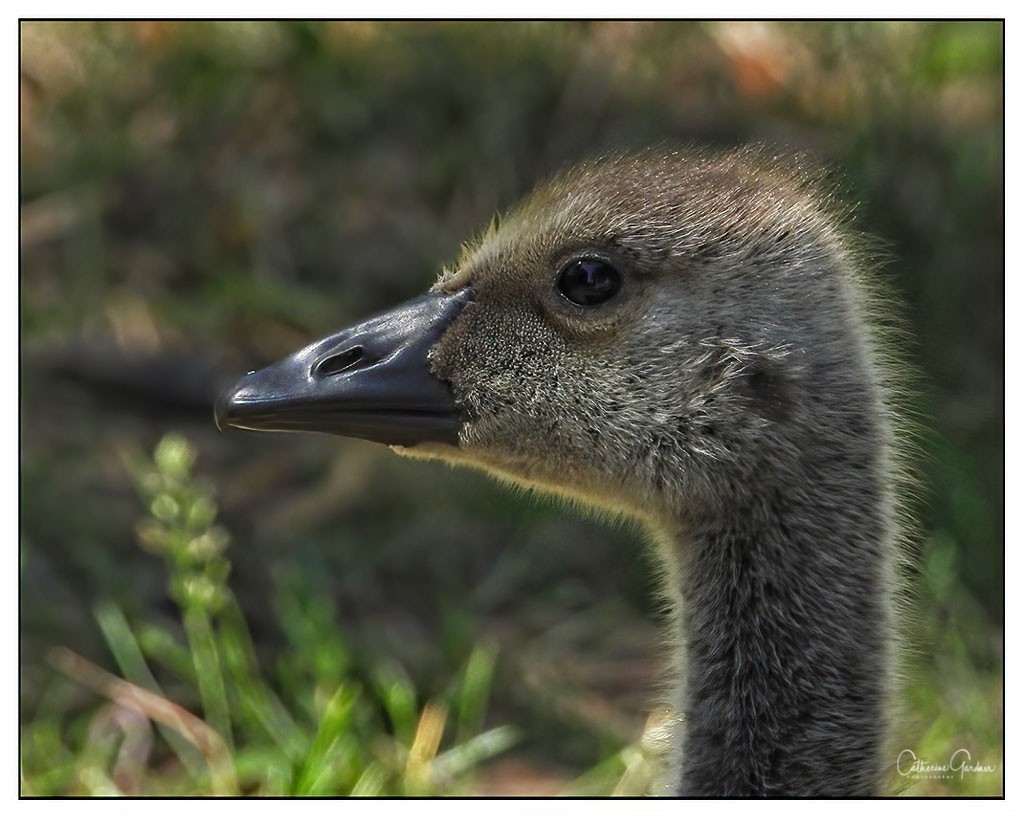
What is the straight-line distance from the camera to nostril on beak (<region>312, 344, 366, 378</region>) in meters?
2.50

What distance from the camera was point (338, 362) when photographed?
2.52 m

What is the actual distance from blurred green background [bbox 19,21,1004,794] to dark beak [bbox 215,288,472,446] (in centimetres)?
65

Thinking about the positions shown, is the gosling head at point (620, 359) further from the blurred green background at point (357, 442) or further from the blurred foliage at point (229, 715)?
the blurred foliage at point (229, 715)

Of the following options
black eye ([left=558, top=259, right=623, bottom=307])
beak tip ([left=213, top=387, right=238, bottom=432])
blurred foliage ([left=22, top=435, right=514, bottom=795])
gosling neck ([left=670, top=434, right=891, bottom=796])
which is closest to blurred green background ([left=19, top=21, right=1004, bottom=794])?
blurred foliage ([left=22, top=435, right=514, bottom=795])

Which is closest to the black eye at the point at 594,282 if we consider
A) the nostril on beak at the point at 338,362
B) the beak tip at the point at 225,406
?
the nostril on beak at the point at 338,362

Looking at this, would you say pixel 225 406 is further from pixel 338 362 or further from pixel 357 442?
pixel 357 442

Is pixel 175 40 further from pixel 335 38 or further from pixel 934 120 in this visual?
pixel 934 120

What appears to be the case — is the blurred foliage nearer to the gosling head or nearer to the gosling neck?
the gosling head

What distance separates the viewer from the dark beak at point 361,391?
2.46 meters

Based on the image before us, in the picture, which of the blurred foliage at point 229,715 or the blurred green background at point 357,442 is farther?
the blurred green background at point 357,442

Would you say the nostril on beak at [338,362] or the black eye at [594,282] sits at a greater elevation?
the black eye at [594,282]

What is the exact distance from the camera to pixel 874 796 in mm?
2445

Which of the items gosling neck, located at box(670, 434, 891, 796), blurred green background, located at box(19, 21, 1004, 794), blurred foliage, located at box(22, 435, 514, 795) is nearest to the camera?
gosling neck, located at box(670, 434, 891, 796)

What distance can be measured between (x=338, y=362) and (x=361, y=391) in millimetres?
87
